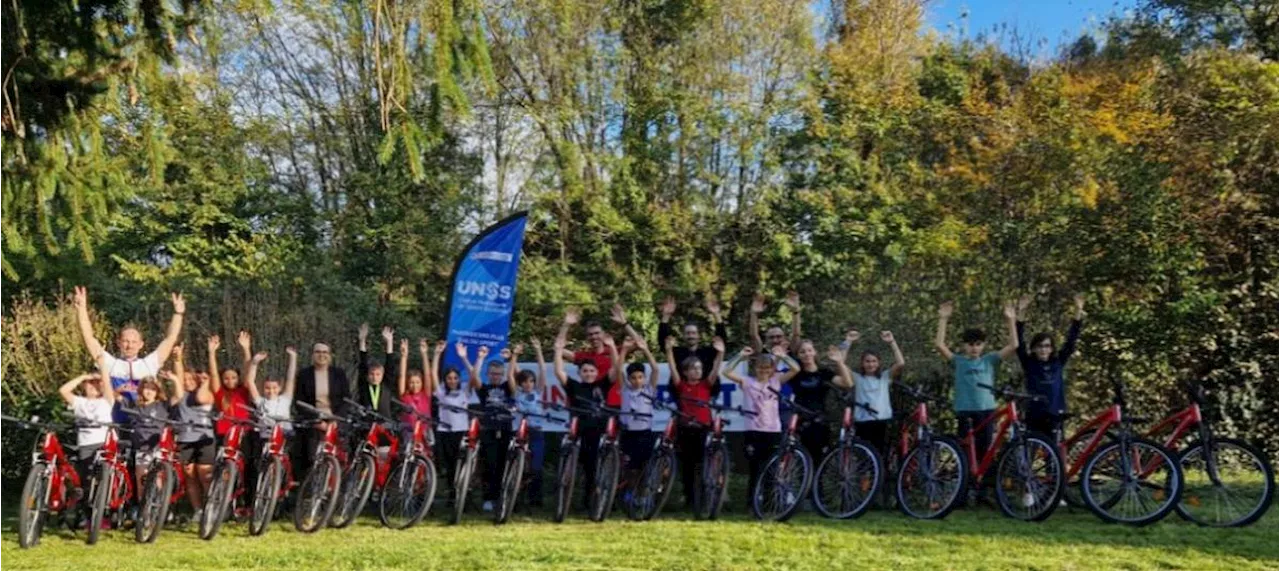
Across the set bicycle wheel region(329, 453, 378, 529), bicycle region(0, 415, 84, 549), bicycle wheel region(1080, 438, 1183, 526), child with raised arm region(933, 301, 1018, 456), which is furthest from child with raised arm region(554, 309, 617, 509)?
bicycle region(0, 415, 84, 549)

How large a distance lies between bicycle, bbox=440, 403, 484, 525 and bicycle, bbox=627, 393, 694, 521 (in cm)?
126

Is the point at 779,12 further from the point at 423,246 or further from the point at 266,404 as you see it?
the point at 266,404

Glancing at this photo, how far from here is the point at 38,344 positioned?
41.8ft

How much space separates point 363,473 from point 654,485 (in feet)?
7.23

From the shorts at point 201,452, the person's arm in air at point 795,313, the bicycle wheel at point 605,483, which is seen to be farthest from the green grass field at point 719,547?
the person's arm in air at point 795,313

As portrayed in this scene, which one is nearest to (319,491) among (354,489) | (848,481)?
(354,489)

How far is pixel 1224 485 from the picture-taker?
8250mm

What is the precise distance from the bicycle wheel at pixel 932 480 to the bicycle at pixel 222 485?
4875 millimetres

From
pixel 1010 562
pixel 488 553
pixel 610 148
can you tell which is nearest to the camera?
pixel 1010 562

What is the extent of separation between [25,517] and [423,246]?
12.8 m

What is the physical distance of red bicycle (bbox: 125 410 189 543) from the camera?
9039 mm

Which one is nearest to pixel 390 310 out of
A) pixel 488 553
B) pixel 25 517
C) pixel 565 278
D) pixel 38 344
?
pixel 565 278

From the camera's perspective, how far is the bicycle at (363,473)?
947cm

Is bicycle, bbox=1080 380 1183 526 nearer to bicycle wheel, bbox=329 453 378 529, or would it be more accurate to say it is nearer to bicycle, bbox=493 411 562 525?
bicycle, bbox=493 411 562 525
